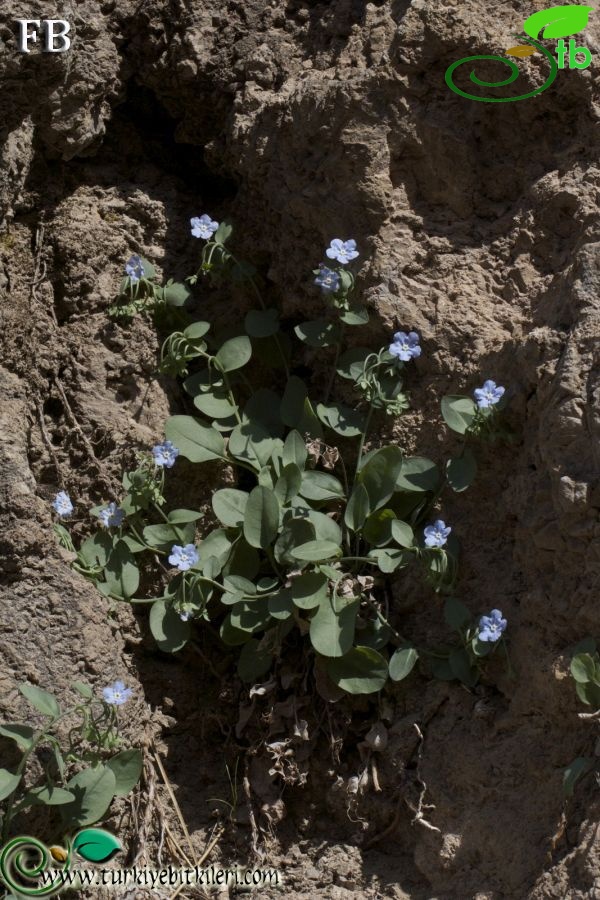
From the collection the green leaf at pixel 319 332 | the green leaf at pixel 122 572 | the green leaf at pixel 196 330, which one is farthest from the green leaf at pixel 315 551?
the green leaf at pixel 196 330

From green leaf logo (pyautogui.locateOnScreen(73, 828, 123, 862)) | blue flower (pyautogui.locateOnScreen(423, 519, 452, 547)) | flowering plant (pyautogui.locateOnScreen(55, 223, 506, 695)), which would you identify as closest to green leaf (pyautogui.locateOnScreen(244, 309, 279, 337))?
flowering plant (pyautogui.locateOnScreen(55, 223, 506, 695))

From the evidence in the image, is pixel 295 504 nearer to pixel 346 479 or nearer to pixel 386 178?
pixel 346 479

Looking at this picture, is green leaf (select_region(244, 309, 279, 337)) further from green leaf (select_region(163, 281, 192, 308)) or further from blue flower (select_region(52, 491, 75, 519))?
blue flower (select_region(52, 491, 75, 519))

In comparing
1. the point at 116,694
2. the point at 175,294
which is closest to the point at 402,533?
the point at 116,694

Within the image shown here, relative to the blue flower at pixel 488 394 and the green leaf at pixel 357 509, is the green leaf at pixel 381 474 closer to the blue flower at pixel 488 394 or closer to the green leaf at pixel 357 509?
the green leaf at pixel 357 509

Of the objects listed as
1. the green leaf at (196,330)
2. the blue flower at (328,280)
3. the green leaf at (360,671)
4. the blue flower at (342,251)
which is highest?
the blue flower at (342,251)

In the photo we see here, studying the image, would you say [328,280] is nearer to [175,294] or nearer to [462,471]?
[175,294]
